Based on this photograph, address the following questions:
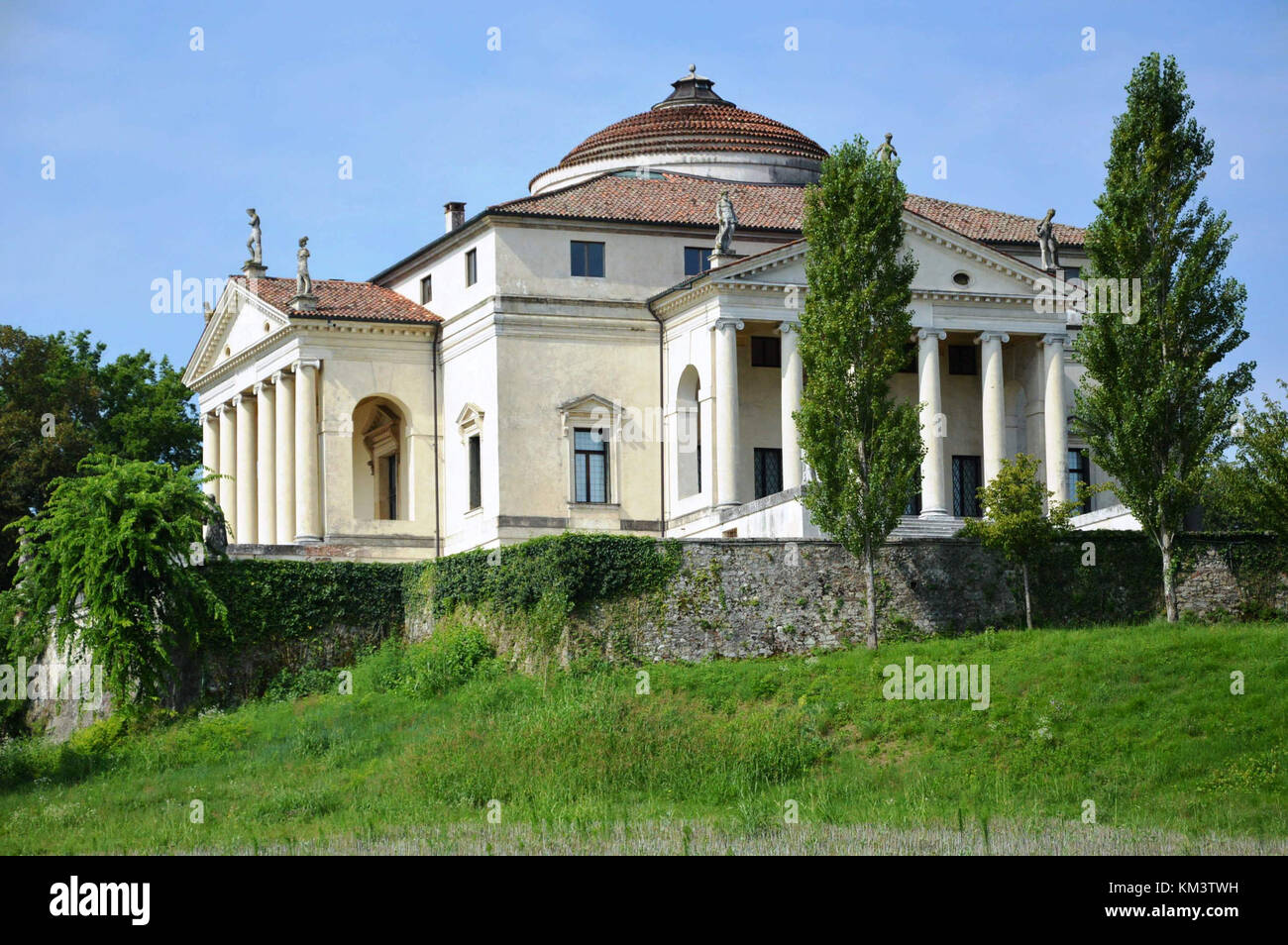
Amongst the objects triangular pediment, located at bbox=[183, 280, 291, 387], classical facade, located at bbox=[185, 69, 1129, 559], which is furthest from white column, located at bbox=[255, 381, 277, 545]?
triangular pediment, located at bbox=[183, 280, 291, 387]

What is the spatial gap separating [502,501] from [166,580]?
11184 mm

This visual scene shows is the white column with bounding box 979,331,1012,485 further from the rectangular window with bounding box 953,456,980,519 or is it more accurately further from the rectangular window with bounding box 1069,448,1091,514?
the rectangular window with bounding box 1069,448,1091,514

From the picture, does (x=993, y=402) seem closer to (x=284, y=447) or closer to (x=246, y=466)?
(x=284, y=447)

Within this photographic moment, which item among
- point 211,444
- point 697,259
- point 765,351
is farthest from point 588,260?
point 211,444

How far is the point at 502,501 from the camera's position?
201 ft

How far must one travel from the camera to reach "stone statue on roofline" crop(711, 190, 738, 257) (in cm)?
6109

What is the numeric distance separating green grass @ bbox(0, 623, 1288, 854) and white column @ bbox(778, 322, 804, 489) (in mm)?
10356

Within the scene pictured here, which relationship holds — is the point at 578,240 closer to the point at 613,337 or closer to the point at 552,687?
the point at 613,337

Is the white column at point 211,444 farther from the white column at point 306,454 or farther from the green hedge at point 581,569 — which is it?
the green hedge at point 581,569

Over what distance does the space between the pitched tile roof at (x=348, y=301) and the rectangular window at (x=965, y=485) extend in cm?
1634

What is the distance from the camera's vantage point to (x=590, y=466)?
62688 mm

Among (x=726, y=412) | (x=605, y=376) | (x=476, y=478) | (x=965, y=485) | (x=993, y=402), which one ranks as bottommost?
(x=965, y=485)

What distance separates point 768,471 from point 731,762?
65.3ft

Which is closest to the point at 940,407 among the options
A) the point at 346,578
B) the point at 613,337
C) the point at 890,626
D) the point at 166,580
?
the point at 613,337
